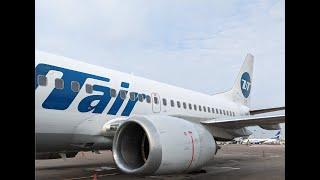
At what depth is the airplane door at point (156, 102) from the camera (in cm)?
1082

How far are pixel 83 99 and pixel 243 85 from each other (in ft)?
41.2

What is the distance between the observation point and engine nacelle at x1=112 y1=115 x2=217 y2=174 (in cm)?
686

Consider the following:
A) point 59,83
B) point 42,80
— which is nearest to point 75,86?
point 59,83

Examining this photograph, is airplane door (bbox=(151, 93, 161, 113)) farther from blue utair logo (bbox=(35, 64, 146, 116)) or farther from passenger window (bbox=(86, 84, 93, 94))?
passenger window (bbox=(86, 84, 93, 94))

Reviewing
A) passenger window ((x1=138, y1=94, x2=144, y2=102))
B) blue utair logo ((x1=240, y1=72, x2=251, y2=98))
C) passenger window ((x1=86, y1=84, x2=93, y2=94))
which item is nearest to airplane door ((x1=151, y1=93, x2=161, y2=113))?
passenger window ((x1=138, y1=94, x2=144, y2=102))

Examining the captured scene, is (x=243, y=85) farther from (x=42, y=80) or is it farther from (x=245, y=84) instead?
(x=42, y=80)

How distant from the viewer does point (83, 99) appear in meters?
8.66

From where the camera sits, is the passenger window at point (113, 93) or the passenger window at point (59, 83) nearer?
the passenger window at point (59, 83)

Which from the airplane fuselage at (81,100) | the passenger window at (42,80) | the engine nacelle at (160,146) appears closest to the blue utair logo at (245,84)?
the airplane fuselage at (81,100)

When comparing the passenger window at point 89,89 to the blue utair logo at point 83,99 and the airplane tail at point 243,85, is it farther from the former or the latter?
the airplane tail at point 243,85

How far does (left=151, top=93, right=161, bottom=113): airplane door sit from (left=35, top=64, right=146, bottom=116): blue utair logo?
2.59 ft
